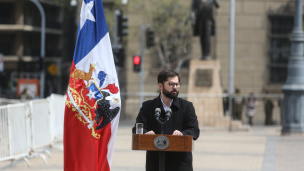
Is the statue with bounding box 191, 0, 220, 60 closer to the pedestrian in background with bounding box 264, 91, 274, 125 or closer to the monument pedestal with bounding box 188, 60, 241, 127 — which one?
the monument pedestal with bounding box 188, 60, 241, 127

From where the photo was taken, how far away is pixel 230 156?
468 inches

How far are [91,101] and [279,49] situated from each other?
2275cm

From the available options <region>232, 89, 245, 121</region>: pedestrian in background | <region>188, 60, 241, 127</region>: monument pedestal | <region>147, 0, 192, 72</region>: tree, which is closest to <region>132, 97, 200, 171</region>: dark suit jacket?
<region>188, 60, 241, 127</region>: monument pedestal

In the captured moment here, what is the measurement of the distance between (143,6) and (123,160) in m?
17.2

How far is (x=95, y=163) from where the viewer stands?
20.2ft

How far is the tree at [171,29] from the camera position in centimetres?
2609

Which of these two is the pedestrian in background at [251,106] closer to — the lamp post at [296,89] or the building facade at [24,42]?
the lamp post at [296,89]

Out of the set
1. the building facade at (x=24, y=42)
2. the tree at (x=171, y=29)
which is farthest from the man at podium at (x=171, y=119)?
the building facade at (x=24, y=42)

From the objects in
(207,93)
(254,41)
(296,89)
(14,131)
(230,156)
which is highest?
(254,41)

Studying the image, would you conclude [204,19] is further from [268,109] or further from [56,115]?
[56,115]

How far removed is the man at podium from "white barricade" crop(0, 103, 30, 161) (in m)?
5.32

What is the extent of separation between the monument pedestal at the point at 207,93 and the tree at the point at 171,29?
6543 millimetres

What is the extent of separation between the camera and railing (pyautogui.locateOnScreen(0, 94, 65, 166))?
32.5ft

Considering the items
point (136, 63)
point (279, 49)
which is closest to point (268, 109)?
point (136, 63)
